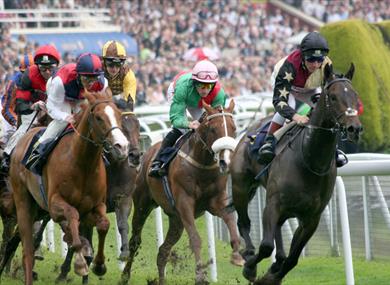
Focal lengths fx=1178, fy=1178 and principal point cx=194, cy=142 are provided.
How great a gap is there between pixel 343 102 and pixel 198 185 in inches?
91.0

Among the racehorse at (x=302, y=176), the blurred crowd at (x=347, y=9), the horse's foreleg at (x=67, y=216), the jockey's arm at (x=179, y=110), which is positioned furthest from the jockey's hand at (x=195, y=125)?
the blurred crowd at (x=347, y=9)

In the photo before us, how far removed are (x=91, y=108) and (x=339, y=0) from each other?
2932 centimetres

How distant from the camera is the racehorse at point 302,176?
28.9 feet

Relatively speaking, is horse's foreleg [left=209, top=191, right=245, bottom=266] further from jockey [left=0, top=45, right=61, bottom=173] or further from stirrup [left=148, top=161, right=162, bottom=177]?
jockey [left=0, top=45, right=61, bottom=173]

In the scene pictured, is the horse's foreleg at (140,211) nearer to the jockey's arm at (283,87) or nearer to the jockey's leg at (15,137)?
the jockey's leg at (15,137)

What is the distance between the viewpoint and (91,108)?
9.13 m

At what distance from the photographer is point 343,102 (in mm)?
8500

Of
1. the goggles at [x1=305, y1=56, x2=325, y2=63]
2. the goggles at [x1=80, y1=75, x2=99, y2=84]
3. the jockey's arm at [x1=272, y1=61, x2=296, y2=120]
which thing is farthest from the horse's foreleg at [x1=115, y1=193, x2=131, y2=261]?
the goggles at [x1=305, y1=56, x2=325, y2=63]

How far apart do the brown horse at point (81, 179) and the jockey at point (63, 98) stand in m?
0.13

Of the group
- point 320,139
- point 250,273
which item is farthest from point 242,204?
point 320,139

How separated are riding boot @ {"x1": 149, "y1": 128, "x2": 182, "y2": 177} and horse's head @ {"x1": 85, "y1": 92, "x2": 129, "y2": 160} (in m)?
1.66

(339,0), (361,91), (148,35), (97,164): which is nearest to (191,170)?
(97,164)

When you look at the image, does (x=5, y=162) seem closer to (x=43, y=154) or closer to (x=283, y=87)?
(x=43, y=154)

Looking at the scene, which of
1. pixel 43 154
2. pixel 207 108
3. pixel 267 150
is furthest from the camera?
pixel 207 108
